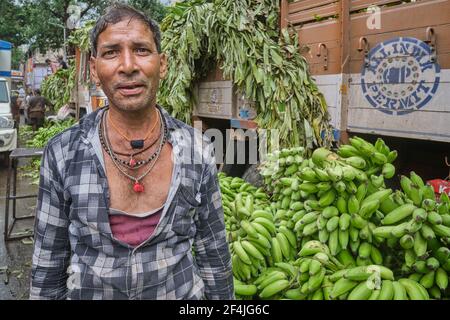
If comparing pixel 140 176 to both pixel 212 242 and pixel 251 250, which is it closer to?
pixel 212 242

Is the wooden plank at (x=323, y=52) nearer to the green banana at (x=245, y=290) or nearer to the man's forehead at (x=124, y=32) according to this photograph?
the green banana at (x=245, y=290)

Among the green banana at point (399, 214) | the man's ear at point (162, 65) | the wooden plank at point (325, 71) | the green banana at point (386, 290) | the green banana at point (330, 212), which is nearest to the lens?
the man's ear at point (162, 65)

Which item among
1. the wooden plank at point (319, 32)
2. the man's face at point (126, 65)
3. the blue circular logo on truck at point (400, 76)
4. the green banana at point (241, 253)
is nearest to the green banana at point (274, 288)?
the green banana at point (241, 253)

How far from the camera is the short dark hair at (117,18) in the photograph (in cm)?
156

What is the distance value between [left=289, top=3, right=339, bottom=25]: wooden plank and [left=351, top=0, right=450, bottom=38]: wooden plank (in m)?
0.43

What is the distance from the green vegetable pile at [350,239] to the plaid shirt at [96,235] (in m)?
0.96

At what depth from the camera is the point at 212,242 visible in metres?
1.78

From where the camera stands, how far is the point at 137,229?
1.55 meters

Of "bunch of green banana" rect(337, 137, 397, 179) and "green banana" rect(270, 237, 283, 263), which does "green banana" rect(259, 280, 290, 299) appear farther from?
"bunch of green banana" rect(337, 137, 397, 179)

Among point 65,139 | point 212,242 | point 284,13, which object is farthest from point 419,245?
point 284,13

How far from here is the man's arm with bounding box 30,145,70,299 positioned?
61.1 inches

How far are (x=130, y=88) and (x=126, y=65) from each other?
0.08 metres

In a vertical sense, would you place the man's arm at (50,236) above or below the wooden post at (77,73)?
below
